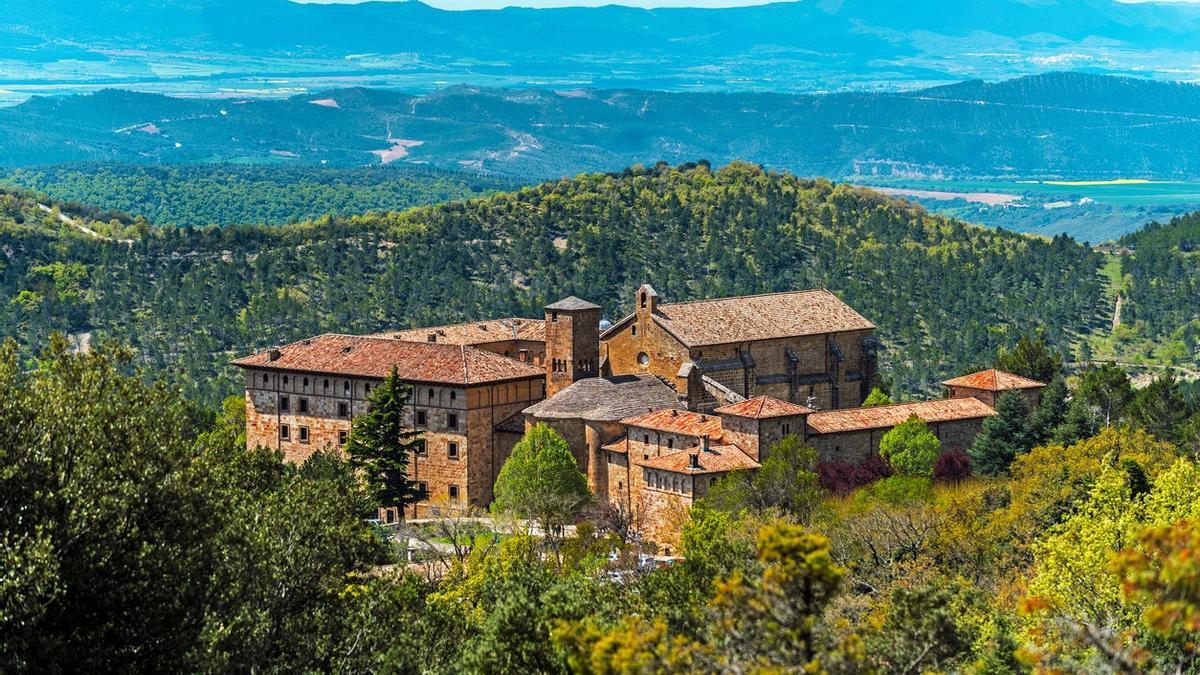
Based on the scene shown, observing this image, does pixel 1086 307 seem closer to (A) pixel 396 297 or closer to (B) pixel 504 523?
(A) pixel 396 297

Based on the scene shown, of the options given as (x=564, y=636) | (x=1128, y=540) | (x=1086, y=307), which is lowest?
(x=1086, y=307)

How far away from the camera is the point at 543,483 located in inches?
2997

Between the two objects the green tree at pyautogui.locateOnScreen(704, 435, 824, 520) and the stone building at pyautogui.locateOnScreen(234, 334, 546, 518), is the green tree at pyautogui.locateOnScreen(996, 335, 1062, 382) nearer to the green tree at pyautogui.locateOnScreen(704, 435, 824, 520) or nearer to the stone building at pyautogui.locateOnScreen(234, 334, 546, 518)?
the green tree at pyautogui.locateOnScreen(704, 435, 824, 520)

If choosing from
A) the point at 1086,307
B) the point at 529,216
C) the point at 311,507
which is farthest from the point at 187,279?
the point at 311,507

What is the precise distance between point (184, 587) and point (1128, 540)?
23124mm

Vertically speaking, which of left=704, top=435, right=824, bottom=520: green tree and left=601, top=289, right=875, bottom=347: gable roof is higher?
left=601, top=289, right=875, bottom=347: gable roof

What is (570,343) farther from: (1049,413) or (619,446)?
(1049,413)

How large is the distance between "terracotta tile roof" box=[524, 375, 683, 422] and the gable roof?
3.48 meters

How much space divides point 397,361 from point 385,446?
18.5 feet

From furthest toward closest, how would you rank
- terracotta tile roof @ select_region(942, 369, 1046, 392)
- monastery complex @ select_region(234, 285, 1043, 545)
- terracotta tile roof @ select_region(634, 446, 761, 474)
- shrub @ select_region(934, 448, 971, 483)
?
terracotta tile roof @ select_region(942, 369, 1046, 392), shrub @ select_region(934, 448, 971, 483), monastery complex @ select_region(234, 285, 1043, 545), terracotta tile roof @ select_region(634, 446, 761, 474)

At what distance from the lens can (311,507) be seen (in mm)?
48719

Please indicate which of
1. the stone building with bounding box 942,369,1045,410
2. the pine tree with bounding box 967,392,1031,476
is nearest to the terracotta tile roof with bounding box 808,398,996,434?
the stone building with bounding box 942,369,1045,410

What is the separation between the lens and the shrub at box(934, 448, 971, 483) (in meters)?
80.8

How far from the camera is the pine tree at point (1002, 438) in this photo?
82.1m
